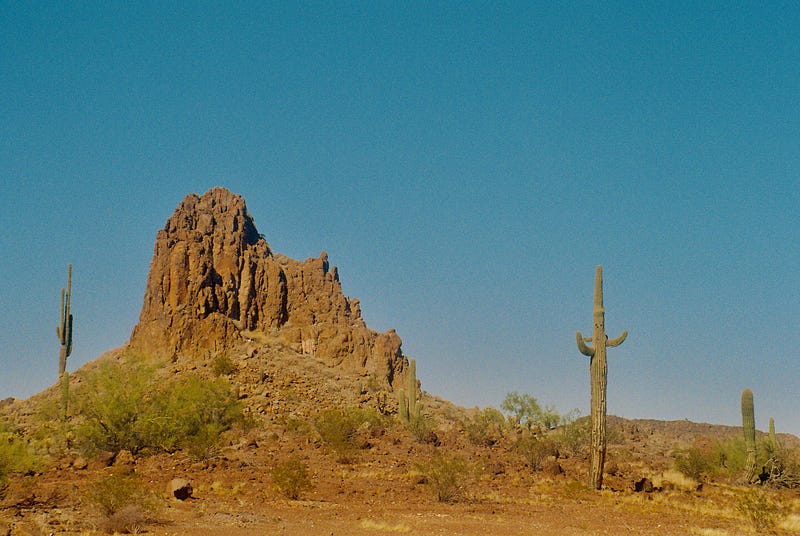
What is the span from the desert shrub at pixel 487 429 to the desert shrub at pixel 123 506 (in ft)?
79.7

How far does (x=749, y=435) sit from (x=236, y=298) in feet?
214

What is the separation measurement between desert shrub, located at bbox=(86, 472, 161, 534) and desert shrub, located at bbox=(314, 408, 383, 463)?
12928mm

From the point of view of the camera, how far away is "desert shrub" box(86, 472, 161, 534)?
14.9 m

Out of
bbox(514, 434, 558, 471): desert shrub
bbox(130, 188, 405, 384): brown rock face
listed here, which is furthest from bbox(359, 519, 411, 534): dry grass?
bbox(130, 188, 405, 384): brown rock face

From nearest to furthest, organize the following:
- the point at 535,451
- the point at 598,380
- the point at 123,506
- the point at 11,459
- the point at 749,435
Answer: the point at 123,506
the point at 11,459
the point at 598,380
the point at 749,435
the point at 535,451

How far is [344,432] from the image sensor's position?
113 ft

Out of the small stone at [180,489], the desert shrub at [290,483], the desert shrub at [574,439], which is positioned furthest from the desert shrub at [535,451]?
the small stone at [180,489]

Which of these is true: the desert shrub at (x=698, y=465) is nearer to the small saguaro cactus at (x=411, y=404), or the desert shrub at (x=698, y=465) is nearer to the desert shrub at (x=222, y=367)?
the small saguaro cactus at (x=411, y=404)

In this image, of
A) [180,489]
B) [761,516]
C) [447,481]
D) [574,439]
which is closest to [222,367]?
[574,439]

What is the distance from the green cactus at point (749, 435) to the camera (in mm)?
29266

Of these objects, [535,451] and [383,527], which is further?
[535,451]

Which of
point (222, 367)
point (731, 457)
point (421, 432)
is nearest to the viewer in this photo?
point (731, 457)

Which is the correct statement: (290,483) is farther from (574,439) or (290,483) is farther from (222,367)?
(222,367)

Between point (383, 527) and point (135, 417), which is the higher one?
point (135, 417)
